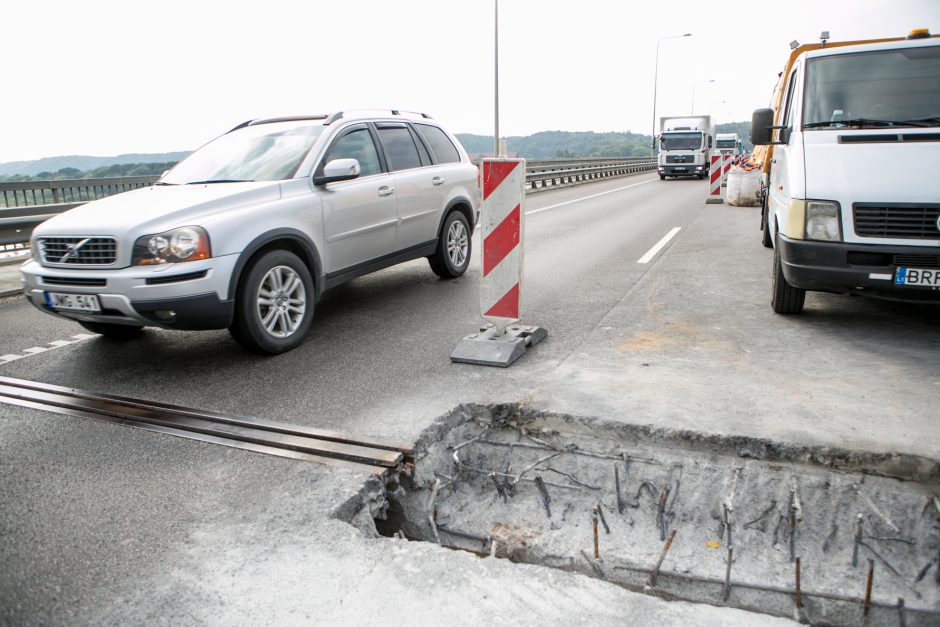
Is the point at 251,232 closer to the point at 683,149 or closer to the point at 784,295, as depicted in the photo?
the point at 784,295

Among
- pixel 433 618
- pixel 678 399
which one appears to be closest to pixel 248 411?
pixel 433 618

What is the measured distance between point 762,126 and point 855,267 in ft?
6.72

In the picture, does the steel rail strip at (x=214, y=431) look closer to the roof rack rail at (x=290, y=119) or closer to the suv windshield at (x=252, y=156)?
the suv windshield at (x=252, y=156)

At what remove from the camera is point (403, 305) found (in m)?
6.94

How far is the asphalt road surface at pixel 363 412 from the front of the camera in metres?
2.51

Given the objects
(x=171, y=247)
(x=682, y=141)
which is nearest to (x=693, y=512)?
(x=171, y=247)

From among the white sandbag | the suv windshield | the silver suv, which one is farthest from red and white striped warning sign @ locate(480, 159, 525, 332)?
the white sandbag

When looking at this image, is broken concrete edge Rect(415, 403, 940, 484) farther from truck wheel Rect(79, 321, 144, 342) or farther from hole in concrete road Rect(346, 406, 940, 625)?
truck wheel Rect(79, 321, 144, 342)

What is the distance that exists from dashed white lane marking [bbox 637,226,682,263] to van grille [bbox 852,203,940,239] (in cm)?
438

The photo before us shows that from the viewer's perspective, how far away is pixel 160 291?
4609 mm

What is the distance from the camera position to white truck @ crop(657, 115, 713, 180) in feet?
110

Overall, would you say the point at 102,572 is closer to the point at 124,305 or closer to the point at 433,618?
the point at 433,618

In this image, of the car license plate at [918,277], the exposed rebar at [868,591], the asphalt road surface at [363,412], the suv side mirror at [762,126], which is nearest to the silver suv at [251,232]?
the asphalt road surface at [363,412]

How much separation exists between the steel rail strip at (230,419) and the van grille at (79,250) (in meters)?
0.90
